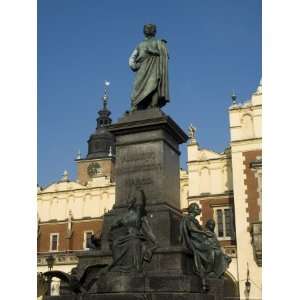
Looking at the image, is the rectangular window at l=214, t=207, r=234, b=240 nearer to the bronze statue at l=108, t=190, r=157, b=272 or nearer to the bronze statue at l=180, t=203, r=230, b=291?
the bronze statue at l=180, t=203, r=230, b=291

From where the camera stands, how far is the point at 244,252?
86.6 feet

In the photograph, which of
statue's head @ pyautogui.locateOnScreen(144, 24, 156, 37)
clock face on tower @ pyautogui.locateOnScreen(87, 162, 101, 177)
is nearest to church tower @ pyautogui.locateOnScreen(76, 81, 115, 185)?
clock face on tower @ pyautogui.locateOnScreen(87, 162, 101, 177)

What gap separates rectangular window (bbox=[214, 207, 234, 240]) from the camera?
92.8 feet

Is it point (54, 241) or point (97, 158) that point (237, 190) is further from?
point (97, 158)

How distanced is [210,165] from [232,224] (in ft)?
15.1

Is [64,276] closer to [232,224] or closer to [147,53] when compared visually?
[147,53]

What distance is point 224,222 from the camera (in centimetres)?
2905

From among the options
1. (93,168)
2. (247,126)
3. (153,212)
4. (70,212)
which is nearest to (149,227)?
(153,212)

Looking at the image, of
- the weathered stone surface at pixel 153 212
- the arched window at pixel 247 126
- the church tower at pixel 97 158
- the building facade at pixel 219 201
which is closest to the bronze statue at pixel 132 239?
the weathered stone surface at pixel 153 212

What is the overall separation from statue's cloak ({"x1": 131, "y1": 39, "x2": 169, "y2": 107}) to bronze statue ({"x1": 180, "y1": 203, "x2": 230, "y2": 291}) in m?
2.75

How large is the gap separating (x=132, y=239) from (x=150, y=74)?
3635 mm

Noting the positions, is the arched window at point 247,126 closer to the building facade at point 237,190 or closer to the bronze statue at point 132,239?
the building facade at point 237,190

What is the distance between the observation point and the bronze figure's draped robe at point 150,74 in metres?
9.23
